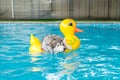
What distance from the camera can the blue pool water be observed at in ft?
17.7

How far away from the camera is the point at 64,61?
646cm

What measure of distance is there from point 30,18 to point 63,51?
28.2ft

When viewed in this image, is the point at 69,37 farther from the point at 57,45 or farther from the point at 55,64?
the point at 55,64

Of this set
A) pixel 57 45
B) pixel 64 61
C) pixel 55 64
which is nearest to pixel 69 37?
pixel 57 45

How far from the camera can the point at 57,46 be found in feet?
22.3

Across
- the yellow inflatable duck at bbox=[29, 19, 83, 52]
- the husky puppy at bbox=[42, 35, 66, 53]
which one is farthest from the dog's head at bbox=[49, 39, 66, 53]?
the yellow inflatable duck at bbox=[29, 19, 83, 52]

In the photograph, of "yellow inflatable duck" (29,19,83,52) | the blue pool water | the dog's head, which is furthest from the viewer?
"yellow inflatable duck" (29,19,83,52)

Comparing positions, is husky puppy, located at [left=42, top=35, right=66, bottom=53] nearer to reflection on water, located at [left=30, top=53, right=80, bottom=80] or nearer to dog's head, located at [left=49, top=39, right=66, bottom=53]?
dog's head, located at [left=49, top=39, right=66, bottom=53]

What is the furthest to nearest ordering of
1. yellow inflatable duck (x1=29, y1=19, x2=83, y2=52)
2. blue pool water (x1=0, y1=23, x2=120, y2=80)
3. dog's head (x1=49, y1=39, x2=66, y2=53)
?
yellow inflatable duck (x1=29, y1=19, x2=83, y2=52) < dog's head (x1=49, y1=39, x2=66, y2=53) < blue pool water (x1=0, y1=23, x2=120, y2=80)

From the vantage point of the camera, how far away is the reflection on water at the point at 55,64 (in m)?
5.47

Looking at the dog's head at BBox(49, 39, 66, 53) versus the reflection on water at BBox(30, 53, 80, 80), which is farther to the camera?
the dog's head at BBox(49, 39, 66, 53)

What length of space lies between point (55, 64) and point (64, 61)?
297mm

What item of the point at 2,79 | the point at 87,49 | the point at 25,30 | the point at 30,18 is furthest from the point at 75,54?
the point at 30,18

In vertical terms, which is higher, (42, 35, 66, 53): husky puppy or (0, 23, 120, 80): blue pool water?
(42, 35, 66, 53): husky puppy
